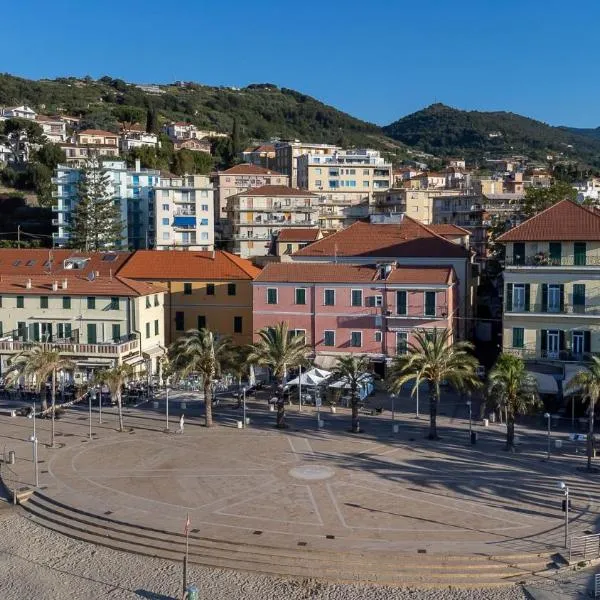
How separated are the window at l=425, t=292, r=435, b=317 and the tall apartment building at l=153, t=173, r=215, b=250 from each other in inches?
1916

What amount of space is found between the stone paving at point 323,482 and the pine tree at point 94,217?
45.2 meters

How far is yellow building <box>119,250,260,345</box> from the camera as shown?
56.5 m

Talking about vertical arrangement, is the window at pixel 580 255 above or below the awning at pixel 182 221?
below

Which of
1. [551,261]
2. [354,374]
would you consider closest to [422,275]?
[551,261]

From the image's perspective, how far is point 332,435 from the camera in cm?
3900

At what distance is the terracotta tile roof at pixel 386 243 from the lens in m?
58.8

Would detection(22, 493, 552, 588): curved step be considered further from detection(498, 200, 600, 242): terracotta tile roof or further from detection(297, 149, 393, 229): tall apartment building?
detection(297, 149, 393, 229): tall apartment building

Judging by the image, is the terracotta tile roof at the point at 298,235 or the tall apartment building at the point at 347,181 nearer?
the terracotta tile roof at the point at 298,235

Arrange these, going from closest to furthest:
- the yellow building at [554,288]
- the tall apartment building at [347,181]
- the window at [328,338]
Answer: the yellow building at [554,288], the window at [328,338], the tall apartment building at [347,181]

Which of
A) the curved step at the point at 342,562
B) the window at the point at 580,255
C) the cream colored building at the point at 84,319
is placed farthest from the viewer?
the cream colored building at the point at 84,319

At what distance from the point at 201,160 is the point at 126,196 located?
40.2 meters

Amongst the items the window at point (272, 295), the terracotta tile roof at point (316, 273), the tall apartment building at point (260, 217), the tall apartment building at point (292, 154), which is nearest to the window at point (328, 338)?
the terracotta tile roof at point (316, 273)

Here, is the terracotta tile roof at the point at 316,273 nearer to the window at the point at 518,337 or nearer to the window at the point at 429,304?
the window at the point at 429,304

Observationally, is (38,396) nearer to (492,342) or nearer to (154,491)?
(154,491)
